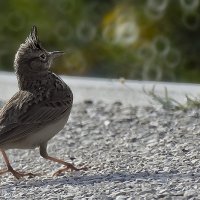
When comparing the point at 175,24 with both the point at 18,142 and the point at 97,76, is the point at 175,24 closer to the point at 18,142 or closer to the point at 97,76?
the point at 97,76

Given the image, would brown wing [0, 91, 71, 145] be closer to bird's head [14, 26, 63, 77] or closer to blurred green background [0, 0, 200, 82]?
bird's head [14, 26, 63, 77]

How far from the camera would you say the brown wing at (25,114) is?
299 inches

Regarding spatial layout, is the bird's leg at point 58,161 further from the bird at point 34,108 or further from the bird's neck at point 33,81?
the bird's neck at point 33,81

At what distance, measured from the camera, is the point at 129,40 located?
1166 centimetres

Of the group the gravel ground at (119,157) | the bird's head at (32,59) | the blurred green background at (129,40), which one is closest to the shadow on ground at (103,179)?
the gravel ground at (119,157)

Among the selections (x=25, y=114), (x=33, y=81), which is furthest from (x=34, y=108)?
(x=33, y=81)

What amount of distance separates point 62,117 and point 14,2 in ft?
16.8

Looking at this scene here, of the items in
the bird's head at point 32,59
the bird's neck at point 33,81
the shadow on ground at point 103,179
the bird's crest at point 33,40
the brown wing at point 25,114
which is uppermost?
the bird's crest at point 33,40

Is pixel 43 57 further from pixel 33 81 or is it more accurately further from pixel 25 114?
pixel 25 114

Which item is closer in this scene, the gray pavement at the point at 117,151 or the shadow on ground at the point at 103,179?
the gray pavement at the point at 117,151

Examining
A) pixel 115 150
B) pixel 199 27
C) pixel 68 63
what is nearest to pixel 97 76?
pixel 68 63

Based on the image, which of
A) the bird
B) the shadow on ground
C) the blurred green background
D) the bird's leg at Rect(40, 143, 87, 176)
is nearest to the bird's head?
the bird

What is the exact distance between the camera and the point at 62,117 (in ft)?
25.6

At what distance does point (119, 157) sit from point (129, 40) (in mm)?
3895
